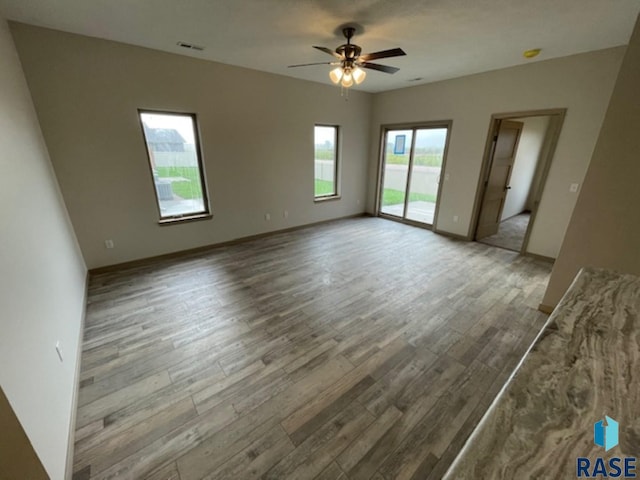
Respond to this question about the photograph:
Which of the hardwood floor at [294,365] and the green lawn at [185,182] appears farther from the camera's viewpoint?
the green lawn at [185,182]

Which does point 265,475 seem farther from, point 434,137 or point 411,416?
point 434,137

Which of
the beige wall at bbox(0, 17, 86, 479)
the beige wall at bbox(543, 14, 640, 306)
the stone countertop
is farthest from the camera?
the beige wall at bbox(543, 14, 640, 306)

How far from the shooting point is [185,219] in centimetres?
394

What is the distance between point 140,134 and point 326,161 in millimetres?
3351

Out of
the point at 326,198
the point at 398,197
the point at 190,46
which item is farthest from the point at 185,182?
the point at 398,197

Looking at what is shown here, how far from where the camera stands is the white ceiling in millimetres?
2189

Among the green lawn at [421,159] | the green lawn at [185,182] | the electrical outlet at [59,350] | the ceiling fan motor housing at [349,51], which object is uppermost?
the ceiling fan motor housing at [349,51]

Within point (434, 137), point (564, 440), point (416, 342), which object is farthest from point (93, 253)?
point (434, 137)

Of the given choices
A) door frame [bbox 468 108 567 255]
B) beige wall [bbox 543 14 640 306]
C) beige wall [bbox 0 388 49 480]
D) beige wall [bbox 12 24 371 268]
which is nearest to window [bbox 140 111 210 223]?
A: beige wall [bbox 12 24 371 268]

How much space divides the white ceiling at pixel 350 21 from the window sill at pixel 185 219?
2.17m

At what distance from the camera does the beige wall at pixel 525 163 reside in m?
5.36

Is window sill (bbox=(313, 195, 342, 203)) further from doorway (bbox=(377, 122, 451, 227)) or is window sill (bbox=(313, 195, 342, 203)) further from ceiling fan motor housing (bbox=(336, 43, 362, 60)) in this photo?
ceiling fan motor housing (bbox=(336, 43, 362, 60))

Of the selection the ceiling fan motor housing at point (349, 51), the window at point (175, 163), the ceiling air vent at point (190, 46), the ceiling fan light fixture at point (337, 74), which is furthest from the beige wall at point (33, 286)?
the ceiling fan motor housing at point (349, 51)

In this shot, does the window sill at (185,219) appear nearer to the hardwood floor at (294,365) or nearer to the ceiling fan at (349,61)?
the hardwood floor at (294,365)
